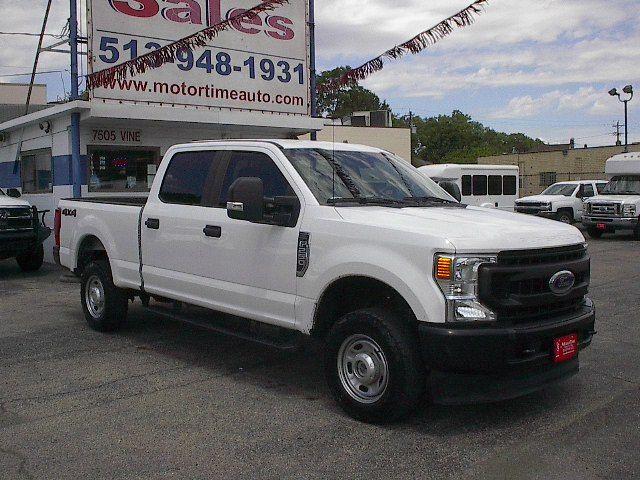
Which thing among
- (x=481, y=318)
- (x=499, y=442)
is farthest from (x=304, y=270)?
(x=499, y=442)

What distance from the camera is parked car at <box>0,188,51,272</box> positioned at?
12.1 m

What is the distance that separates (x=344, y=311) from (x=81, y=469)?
2143 mm

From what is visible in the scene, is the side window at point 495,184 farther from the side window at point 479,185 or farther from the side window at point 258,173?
the side window at point 258,173

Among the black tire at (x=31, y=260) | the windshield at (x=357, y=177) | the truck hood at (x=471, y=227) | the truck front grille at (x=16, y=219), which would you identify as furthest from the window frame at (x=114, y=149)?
the truck hood at (x=471, y=227)

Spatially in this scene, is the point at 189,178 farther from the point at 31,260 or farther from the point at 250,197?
the point at 31,260

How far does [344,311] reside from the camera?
17.6 feet

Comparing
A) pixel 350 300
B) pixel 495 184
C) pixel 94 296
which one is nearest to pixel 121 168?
pixel 94 296

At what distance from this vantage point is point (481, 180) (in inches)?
998

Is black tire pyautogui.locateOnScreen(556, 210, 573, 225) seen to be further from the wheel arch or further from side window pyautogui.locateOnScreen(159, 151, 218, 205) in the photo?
the wheel arch

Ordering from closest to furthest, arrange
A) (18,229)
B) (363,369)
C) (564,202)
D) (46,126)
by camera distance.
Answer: (363,369) → (18,229) → (46,126) → (564,202)

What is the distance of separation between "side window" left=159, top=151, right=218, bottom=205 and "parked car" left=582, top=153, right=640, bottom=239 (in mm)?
16995

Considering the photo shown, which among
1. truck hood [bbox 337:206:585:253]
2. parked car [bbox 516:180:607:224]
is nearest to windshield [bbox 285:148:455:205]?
truck hood [bbox 337:206:585:253]

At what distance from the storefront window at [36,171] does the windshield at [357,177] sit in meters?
9.85

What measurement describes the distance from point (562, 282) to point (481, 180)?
21.1m
